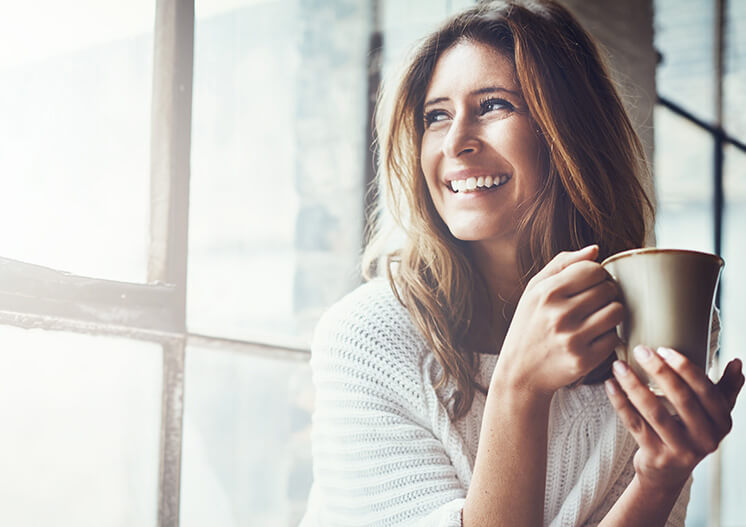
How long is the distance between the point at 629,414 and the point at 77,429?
65 cm

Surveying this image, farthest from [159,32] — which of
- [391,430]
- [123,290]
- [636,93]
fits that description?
[636,93]

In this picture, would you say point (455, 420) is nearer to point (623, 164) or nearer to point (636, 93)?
point (623, 164)

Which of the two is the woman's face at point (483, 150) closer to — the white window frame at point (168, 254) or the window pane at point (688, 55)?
the white window frame at point (168, 254)

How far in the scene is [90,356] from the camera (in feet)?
2.84

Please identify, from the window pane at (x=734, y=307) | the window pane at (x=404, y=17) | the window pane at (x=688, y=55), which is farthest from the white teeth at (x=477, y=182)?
the window pane at (x=734, y=307)

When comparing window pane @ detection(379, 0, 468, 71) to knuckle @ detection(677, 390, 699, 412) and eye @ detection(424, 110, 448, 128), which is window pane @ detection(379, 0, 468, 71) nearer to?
eye @ detection(424, 110, 448, 128)

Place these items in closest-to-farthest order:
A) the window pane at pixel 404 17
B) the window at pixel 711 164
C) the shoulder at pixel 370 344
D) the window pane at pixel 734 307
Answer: the shoulder at pixel 370 344 → the window pane at pixel 404 17 → the window at pixel 711 164 → the window pane at pixel 734 307

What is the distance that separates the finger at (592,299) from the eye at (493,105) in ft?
1.21

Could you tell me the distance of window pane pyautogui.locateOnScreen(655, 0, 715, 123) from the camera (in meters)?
2.56

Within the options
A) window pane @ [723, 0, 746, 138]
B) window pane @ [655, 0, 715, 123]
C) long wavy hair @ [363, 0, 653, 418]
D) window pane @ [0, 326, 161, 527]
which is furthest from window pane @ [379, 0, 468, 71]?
window pane @ [723, 0, 746, 138]

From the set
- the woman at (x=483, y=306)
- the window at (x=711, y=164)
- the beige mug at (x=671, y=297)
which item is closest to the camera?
the beige mug at (x=671, y=297)

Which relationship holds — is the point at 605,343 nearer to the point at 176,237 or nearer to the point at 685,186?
the point at 176,237

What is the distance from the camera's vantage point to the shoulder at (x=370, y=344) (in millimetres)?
909

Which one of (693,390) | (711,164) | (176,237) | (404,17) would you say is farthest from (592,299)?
(711,164)
